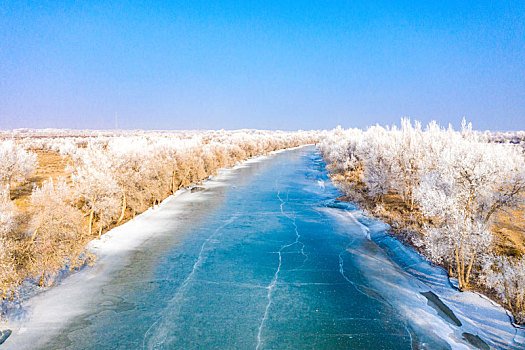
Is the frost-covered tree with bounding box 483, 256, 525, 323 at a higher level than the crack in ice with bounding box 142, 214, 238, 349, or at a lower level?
higher

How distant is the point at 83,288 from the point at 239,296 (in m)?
6.27

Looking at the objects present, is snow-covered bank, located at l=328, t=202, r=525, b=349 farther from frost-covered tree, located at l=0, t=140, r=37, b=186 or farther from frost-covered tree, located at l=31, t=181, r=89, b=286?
frost-covered tree, located at l=0, t=140, r=37, b=186

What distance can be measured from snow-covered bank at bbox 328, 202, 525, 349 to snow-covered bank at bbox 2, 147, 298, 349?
10885 mm

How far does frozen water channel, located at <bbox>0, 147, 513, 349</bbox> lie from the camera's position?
29.7ft

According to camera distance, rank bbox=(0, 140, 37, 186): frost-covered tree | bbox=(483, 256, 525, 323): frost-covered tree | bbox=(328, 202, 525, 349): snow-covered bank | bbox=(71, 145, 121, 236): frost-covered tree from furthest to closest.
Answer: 1. bbox=(0, 140, 37, 186): frost-covered tree
2. bbox=(71, 145, 121, 236): frost-covered tree
3. bbox=(483, 256, 525, 323): frost-covered tree
4. bbox=(328, 202, 525, 349): snow-covered bank

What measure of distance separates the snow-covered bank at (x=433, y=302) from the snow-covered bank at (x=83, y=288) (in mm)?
10885

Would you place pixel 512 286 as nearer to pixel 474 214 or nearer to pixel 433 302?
pixel 433 302

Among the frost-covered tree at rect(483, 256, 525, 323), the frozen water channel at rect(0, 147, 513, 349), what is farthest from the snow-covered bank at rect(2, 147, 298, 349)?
the frost-covered tree at rect(483, 256, 525, 323)

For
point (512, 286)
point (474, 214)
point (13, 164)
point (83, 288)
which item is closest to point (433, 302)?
point (512, 286)

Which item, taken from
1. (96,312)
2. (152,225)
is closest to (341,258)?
(96,312)

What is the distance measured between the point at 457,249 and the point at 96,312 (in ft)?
44.4

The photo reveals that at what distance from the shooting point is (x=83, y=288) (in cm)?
1181

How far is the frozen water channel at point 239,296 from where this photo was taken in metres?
9.05

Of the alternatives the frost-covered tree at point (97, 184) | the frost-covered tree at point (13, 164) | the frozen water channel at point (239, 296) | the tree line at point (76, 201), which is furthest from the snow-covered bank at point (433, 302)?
the frost-covered tree at point (13, 164)
